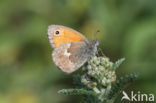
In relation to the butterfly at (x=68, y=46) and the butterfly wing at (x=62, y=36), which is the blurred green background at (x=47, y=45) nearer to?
the butterfly at (x=68, y=46)

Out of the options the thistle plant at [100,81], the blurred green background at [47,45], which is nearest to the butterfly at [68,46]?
the thistle plant at [100,81]

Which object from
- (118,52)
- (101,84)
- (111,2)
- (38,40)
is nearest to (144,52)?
(118,52)

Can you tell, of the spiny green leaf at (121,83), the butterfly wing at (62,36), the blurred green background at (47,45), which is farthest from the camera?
the blurred green background at (47,45)

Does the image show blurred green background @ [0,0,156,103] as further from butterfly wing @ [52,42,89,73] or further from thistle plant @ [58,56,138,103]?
thistle plant @ [58,56,138,103]

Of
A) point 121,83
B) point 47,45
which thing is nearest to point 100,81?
point 121,83

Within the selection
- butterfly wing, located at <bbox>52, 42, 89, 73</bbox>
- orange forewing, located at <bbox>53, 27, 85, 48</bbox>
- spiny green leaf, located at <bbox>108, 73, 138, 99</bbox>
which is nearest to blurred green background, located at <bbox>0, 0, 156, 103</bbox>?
butterfly wing, located at <bbox>52, 42, 89, 73</bbox>

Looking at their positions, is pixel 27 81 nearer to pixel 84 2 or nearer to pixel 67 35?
pixel 84 2
